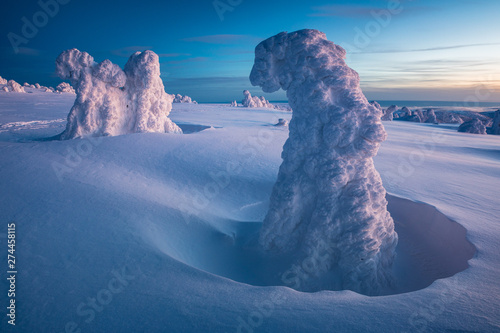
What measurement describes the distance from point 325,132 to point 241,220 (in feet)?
8.49

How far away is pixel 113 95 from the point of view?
912 centimetres

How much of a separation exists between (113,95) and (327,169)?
27.8 feet

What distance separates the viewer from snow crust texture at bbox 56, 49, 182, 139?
845 cm

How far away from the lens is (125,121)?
9508mm

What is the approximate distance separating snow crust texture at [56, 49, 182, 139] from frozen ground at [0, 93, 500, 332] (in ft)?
5.12

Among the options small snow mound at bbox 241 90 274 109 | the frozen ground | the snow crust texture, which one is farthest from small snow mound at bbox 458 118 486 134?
small snow mound at bbox 241 90 274 109

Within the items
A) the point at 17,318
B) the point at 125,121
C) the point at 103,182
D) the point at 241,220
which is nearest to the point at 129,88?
the point at 125,121

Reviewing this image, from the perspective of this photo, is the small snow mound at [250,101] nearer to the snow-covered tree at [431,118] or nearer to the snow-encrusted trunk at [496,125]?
the snow-covered tree at [431,118]

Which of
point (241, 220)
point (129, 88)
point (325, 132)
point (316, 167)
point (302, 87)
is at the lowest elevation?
point (241, 220)

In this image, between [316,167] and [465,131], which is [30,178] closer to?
[316,167]

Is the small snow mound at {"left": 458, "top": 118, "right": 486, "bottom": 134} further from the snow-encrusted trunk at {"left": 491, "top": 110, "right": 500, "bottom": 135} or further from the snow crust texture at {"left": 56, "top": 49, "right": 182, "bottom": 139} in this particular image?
the snow crust texture at {"left": 56, "top": 49, "right": 182, "bottom": 139}

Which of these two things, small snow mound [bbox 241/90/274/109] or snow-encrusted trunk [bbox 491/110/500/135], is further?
small snow mound [bbox 241/90/274/109]

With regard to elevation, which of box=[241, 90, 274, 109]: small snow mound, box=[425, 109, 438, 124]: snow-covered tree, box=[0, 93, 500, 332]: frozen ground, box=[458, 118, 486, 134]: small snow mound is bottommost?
box=[0, 93, 500, 332]: frozen ground

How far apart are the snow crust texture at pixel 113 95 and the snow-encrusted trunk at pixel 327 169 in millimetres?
6522
